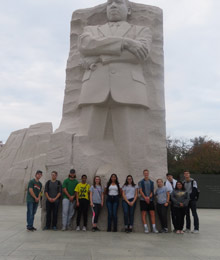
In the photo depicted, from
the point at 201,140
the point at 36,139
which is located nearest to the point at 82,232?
the point at 36,139

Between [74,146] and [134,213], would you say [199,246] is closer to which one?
[134,213]

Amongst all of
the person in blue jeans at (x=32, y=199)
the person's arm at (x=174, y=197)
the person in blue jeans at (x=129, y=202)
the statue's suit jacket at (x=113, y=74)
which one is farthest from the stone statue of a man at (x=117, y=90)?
the person in blue jeans at (x=32, y=199)

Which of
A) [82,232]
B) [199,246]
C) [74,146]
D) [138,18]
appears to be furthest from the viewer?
[138,18]

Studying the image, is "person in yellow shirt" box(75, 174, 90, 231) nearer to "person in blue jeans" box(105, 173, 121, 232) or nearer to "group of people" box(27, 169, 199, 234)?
"group of people" box(27, 169, 199, 234)

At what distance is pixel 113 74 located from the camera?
575 centimetres

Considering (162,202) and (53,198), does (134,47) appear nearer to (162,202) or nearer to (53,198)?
(162,202)

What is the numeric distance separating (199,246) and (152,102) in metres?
3.18

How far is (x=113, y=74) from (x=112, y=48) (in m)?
0.48

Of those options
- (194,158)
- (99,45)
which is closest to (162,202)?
(99,45)

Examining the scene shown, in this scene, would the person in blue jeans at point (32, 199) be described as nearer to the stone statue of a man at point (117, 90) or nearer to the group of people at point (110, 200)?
the group of people at point (110, 200)

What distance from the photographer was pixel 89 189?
5.18 metres

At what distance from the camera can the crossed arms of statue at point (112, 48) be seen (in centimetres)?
567

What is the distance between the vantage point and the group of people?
5.09 m

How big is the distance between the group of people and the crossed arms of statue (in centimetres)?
221
